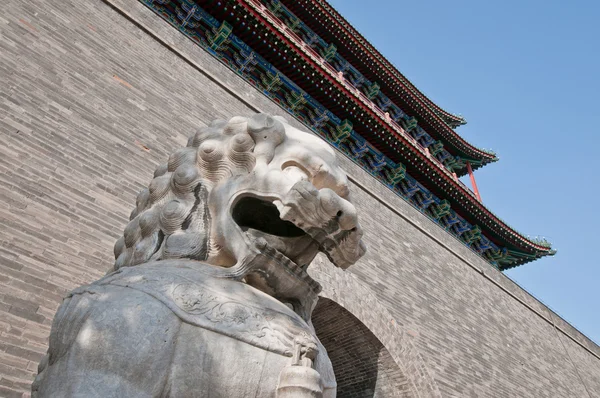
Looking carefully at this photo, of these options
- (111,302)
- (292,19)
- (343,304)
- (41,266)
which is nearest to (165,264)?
(111,302)

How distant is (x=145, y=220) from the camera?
5.41ft

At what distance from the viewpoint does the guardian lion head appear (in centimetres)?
152

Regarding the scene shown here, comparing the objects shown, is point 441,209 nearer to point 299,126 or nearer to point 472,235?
point 472,235

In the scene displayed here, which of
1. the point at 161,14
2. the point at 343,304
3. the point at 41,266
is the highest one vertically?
the point at 161,14

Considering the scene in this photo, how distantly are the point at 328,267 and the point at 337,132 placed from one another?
3.99 meters

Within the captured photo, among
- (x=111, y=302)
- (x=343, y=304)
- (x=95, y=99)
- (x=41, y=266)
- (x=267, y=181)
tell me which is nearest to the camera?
(x=111, y=302)

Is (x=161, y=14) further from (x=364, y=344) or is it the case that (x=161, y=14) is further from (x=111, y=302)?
(x=111, y=302)

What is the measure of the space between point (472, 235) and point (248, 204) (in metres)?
11.5

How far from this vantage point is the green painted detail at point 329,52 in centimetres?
1195

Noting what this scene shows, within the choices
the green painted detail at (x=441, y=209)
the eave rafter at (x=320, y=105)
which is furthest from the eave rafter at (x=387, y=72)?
the green painted detail at (x=441, y=209)

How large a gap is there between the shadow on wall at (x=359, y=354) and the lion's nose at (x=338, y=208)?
4.42 meters

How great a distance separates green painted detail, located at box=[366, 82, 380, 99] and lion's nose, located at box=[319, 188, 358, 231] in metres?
11.5

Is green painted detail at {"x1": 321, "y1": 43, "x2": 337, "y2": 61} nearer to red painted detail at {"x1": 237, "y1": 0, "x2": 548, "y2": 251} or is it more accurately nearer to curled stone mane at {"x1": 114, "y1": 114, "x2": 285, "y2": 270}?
red painted detail at {"x1": 237, "y1": 0, "x2": 548, "y2": 251}

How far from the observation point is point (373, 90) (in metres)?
12.6
